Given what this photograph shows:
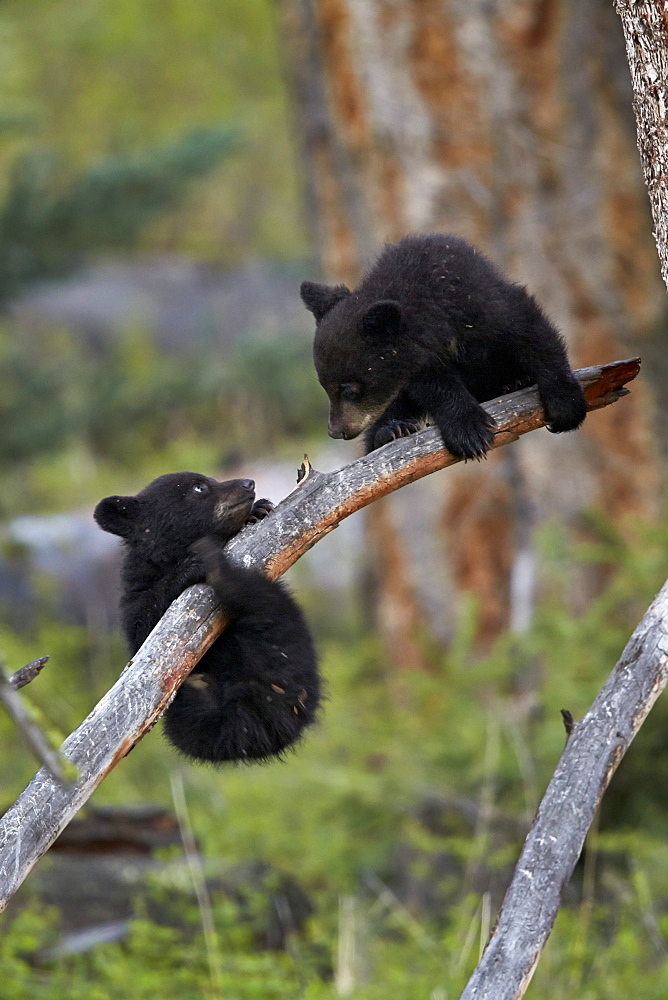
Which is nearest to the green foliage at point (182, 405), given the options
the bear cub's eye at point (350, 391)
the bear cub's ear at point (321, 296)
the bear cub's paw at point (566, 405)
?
the bear cub's ear at point (321, 296)

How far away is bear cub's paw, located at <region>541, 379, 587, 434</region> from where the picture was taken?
3.50 metres

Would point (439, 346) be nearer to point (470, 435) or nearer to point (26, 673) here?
point (470, 435)

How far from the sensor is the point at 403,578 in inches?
341

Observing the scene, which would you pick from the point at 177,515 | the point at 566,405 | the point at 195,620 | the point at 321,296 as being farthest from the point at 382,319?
the point at 195,620

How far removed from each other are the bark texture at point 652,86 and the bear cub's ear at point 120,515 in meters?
1.90

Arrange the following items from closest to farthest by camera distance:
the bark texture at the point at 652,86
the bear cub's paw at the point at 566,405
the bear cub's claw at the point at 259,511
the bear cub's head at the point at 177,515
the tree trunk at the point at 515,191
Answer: the bark texture at the point at 652,86 < the bear cub's paw at the point at 566,405 < the bear cub's head at the point at 177,515 < the bear cub's claw at the point at 259,511 < the tree trunk at the point at 515,191

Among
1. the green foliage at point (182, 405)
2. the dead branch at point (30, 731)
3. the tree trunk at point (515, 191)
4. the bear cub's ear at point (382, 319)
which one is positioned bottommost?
the green foliage at point (182, 405)

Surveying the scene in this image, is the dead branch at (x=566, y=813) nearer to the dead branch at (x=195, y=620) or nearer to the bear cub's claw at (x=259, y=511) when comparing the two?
the dead branch at (x=195, y=620)

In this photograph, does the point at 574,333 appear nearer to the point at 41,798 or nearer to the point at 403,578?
the point at 403,578

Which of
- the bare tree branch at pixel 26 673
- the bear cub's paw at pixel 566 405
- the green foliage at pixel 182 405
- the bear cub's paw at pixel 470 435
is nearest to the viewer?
the bare tree branch at pixel 26 673

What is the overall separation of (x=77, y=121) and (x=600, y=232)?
59.9ft

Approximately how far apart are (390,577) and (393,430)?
4.86 meters

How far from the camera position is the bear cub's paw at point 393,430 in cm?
402

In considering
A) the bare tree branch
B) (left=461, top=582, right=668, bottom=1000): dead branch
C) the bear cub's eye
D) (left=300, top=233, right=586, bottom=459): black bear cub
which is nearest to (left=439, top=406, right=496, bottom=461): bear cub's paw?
(left=300, top=233, right=586, bottom=459): black bear cub
